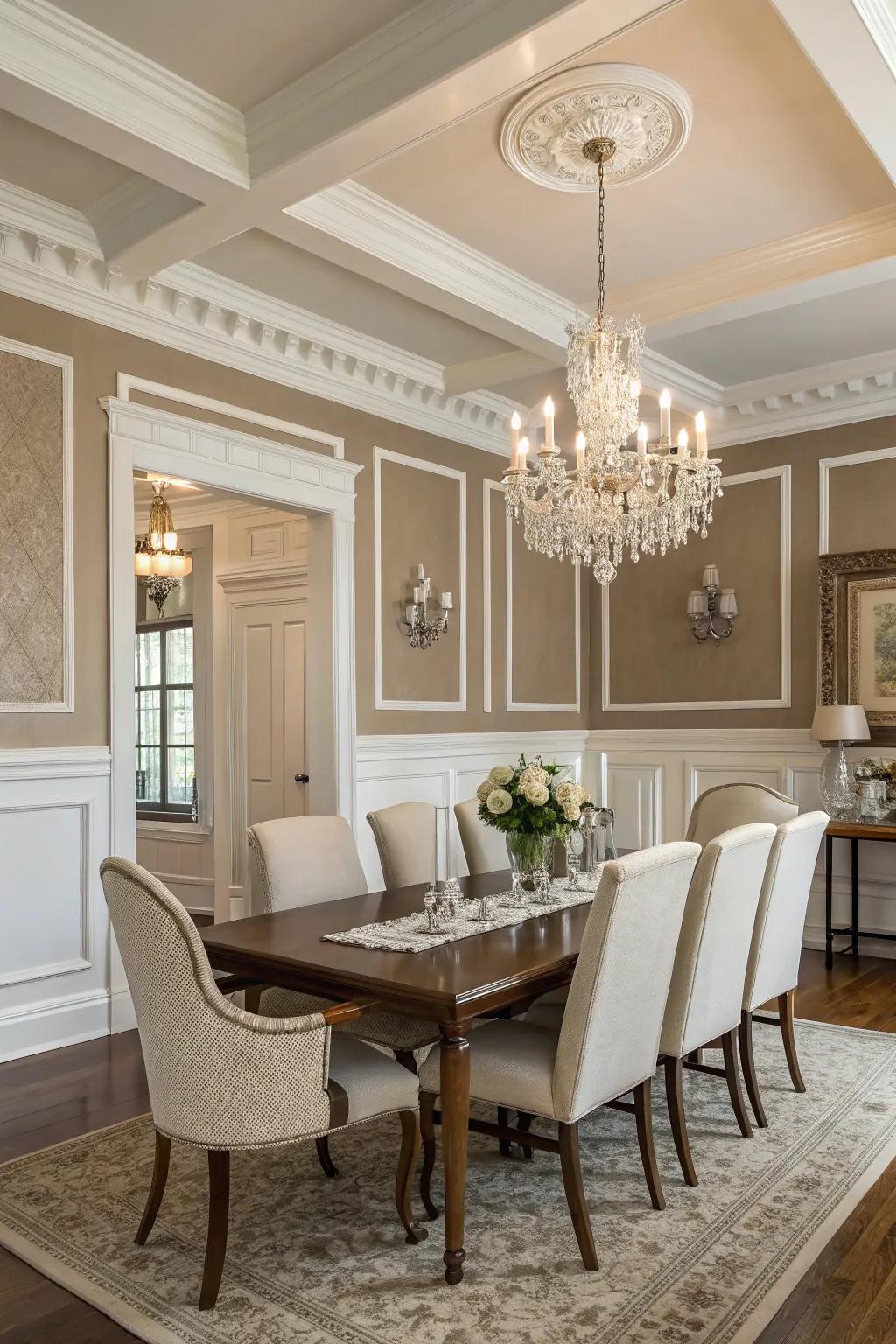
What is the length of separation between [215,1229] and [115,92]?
9.96 feet

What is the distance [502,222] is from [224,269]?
1.19 m

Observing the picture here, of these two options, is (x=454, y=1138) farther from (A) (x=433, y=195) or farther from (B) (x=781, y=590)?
(B) (x=781, y=590)

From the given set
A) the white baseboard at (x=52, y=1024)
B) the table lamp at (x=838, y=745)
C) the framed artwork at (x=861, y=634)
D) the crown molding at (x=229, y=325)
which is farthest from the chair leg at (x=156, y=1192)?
the framed artwork at (x=861, y=634)

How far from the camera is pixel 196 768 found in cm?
734

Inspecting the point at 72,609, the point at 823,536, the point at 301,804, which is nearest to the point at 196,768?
the point at 301,804

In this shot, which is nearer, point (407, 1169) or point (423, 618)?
point (407, 1169)

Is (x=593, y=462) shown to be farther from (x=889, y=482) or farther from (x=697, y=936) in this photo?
(x=889, y=482)

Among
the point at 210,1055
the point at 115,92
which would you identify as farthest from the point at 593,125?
the point at 210,1055

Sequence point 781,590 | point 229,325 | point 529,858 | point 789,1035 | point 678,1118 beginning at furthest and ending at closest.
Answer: point 781,590 < point 229,325 < point 789,1035 < point 529,858 < point 678,1118

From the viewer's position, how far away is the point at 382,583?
5.49 m

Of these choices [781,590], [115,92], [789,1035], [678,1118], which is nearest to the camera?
[678,1118]

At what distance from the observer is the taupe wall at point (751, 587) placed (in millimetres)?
5797

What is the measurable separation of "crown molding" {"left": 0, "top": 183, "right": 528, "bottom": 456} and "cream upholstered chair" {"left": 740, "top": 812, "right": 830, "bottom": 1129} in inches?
125

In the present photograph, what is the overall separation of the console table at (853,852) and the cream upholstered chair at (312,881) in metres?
2.84
